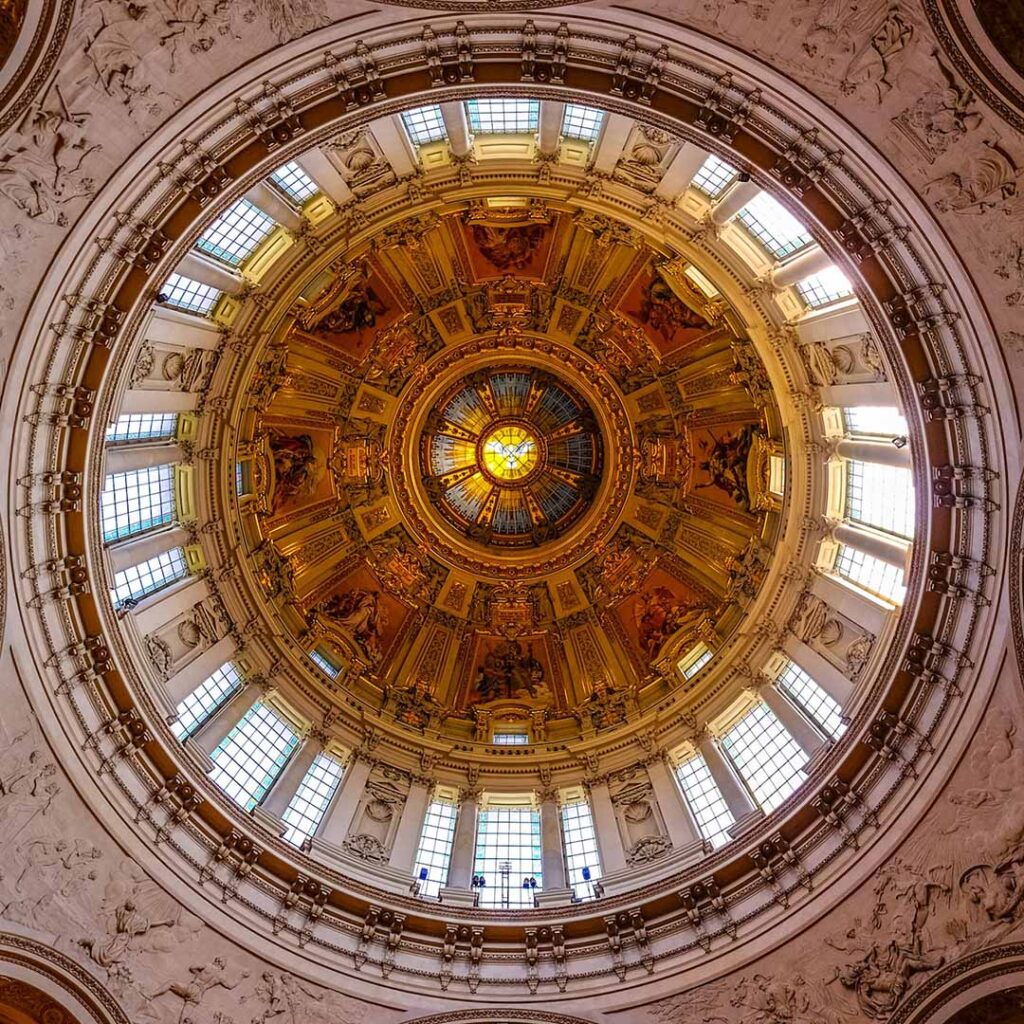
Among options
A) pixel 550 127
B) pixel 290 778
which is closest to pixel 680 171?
pixel 550 127

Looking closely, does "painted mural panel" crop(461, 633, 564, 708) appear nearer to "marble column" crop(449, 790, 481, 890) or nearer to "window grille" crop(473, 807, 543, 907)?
"marble column" crop(449, 790, 481, 890)

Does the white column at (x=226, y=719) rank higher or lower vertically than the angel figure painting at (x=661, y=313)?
lower

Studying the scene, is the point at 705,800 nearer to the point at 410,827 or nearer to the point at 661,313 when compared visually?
the point at 410,827

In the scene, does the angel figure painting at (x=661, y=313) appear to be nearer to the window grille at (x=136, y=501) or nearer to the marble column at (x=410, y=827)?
the window grille at (x=136, y=501)

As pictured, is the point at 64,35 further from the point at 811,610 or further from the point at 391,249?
the point at 811,610

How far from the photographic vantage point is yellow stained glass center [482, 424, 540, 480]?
4153 centimetres

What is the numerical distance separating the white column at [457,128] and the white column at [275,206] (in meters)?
5.98

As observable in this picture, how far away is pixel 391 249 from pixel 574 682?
21943mm

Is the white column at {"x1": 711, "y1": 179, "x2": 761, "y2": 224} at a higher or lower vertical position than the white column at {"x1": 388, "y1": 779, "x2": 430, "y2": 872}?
higher

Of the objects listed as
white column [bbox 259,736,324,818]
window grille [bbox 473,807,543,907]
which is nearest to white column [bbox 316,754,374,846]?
white column [bbox 259,736,324,818]

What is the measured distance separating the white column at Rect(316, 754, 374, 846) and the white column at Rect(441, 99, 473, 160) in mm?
Result: 22833

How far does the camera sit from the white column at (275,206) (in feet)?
81.3

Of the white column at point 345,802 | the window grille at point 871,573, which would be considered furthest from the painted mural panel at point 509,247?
the white column at point 345,802

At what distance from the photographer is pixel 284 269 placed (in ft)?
93.9
